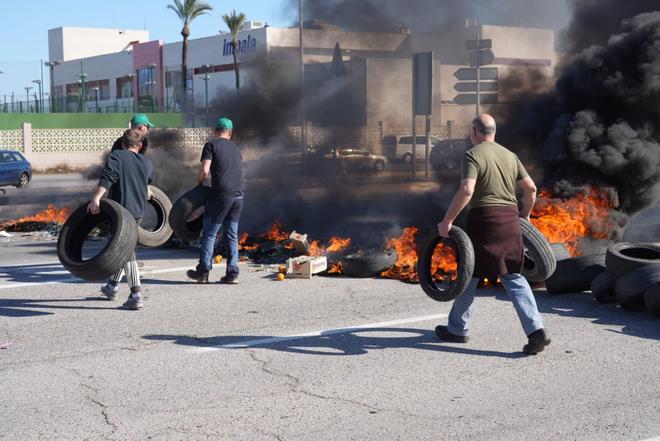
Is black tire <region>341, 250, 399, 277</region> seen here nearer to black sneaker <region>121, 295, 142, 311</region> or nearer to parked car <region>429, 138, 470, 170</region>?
black sneaker <region>121, 295, 142, 311</region>

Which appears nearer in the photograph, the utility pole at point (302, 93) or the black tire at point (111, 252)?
the black tire at point (111, 252)

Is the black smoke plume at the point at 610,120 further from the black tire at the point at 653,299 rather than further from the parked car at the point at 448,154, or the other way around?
the black tire at the point at 653,299

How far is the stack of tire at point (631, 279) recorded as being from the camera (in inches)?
292

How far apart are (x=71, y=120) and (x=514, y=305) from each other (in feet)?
131

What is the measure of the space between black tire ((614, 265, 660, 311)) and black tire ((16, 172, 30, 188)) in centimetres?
2254

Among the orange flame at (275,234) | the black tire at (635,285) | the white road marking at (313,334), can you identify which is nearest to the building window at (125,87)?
the orange flame at (275,234)

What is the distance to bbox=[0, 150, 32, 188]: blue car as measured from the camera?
25.9 m

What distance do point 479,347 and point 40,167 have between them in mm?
35067

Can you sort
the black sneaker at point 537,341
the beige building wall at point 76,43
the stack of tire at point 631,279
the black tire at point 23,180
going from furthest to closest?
1. the beige building wall at point 76,43
2. the black tire at point 23,180
3. the stack of tire at point 631,279
4. the black sneaker at point 537,341

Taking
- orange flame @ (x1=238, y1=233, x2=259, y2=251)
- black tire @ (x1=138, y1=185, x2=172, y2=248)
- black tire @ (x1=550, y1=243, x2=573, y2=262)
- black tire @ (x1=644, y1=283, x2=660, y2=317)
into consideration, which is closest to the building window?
orange flame @ (x1=238, y1=233, x2=259, y2=251)

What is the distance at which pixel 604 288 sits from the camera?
7.95 meters

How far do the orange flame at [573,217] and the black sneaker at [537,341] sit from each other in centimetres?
364

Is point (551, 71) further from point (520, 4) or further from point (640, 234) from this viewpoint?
point (520, 4)

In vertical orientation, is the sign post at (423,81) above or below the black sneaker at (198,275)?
above
